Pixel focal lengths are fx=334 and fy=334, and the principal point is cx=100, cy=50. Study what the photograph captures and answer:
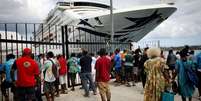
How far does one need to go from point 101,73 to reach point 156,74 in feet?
9.58

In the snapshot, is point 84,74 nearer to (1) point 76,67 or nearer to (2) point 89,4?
(1) point 76,67

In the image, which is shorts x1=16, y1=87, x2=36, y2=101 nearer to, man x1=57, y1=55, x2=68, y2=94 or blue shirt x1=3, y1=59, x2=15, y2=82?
Result: blue shirt x1=3, y1=59, x2=15, y2=82

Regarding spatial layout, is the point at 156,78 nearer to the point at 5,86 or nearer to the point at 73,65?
the point at 5,86

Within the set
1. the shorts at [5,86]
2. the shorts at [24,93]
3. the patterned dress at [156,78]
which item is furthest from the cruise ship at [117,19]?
the patterned dress at [156,78]

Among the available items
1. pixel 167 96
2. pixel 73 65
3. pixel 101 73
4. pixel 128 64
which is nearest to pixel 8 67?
pixel 101 73

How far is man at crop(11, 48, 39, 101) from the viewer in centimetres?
735

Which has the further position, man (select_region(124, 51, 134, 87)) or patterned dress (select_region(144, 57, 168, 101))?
man (select_region(124, 51, 134, 87))

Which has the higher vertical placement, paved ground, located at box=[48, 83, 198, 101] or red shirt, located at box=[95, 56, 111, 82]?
red shirt, located at box=[95, 56, 111, 82]

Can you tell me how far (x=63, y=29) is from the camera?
515 inches

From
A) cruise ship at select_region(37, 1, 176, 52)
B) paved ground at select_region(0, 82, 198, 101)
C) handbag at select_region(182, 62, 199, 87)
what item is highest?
cruise ship at select_region(37, 1, 176, 52)

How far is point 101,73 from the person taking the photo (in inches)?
359

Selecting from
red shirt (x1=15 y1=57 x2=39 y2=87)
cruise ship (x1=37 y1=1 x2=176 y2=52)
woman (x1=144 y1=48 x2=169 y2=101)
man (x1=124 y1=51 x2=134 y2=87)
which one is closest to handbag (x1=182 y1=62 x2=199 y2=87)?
woman (x1=144 y1=48 x2=169 y2=101)

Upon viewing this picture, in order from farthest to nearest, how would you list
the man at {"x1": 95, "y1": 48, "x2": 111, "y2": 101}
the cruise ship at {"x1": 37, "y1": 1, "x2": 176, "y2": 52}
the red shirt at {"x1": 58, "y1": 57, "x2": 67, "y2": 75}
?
the cruise ship at {"x1": 37, "y1": 1, "x2": 176, "y2": 52}
the red shirt at {"x1": 58, "y1": 57, "x2": 67, "y2": 75}
the man at {"x1": 95, "y1": 48, "x2": 111, "y2": 101}

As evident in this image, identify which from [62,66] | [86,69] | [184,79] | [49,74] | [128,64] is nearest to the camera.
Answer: [184,79]
